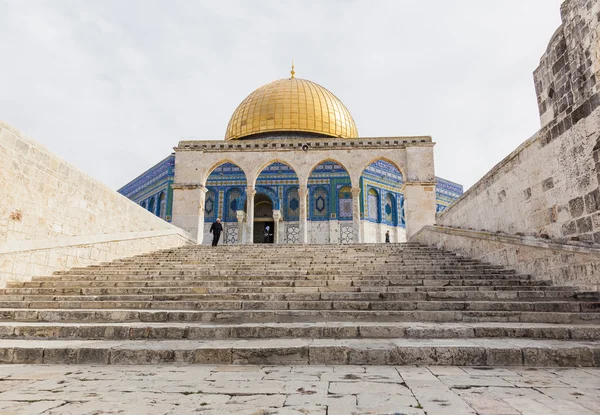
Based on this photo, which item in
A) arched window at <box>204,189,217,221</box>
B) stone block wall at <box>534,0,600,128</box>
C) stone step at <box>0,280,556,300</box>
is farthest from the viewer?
arched window at <box>204,189,217,221</box>

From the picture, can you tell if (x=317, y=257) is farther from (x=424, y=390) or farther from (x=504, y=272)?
(x=424, y=390)

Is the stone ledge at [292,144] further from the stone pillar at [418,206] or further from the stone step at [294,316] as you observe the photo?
the stone step at [294,316]

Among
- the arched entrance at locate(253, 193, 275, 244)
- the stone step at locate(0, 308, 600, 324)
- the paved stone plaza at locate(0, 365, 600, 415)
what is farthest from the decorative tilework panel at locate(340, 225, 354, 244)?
the paved stone plaza at locate(0, 365, 600, 415)

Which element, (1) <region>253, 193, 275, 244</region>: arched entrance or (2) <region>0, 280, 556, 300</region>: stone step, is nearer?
(2) <region>0, 280, 556, 300</region>: stone step

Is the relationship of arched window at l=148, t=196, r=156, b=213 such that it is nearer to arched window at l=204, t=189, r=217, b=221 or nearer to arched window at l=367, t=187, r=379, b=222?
arched window at l=204, t=189, r=217, b=221

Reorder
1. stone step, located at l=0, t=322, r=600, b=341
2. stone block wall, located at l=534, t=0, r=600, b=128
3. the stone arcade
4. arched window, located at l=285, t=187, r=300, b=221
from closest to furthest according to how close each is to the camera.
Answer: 1. stone step, located at l=0, t=322, r=600, b=341
2. stone block wall, located at l=534, t=0, r=600, b=128
3. the stone arcade
4. arched window, located at l=285, t=187, r=300, b=221

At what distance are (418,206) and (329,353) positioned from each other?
1088 cm

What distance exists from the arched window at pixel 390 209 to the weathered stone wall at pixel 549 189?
1329cm

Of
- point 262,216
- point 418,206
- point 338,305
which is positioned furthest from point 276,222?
point 338,305

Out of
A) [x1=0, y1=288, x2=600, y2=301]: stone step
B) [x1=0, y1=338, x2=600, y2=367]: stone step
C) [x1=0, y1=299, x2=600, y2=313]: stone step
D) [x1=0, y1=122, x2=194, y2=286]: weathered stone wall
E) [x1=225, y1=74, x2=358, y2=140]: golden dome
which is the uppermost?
[x1=225, y1=74, x2=358, y2=140]: golden dome

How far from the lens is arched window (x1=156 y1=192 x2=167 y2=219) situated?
72.6 ft

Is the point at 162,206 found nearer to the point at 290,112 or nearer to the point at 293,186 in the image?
the point at 293,186

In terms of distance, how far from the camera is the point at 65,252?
6969 mm

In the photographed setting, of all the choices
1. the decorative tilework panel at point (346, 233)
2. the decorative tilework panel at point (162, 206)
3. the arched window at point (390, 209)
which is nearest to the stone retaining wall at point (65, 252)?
the decorative tilework panel at point (346, 233)
